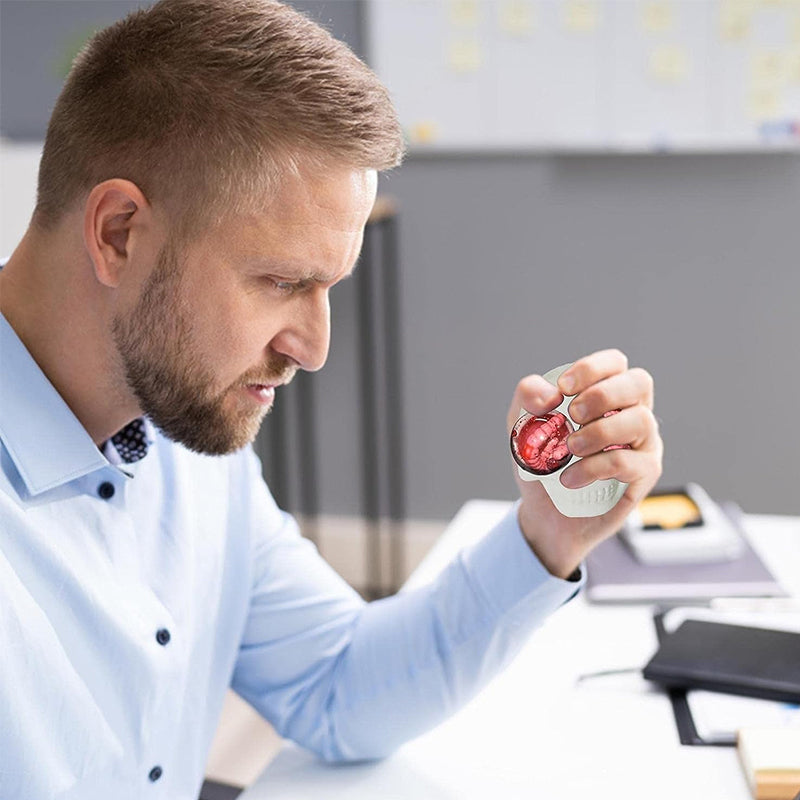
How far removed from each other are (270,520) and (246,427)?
25cm

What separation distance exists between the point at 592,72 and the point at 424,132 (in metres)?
0.46

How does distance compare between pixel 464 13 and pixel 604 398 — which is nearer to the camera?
pixel 604 398

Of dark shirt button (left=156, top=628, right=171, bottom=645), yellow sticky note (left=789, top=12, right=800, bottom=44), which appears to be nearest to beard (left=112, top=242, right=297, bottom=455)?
dark shirt button (left=156, top=628, right=171, bottom=645)

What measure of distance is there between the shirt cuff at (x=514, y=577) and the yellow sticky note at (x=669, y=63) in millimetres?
2075

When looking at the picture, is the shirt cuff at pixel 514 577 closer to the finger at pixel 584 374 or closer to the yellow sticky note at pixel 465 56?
the finger at pixel 584 374

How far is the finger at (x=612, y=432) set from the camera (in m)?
0.98

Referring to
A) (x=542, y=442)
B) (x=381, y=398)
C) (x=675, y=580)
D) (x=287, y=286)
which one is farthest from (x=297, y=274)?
(x=381, y=398)

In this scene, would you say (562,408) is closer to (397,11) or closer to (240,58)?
(240,58)

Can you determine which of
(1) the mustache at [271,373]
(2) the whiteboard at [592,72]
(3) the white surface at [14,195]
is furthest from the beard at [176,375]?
(2) the whiteboard at [592,72]

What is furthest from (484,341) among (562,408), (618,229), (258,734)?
(562,408)

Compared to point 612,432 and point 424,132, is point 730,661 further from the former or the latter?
point 424,132

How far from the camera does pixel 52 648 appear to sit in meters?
0.90

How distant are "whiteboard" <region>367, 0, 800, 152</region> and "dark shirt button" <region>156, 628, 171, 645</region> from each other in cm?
208

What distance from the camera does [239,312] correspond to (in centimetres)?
95
